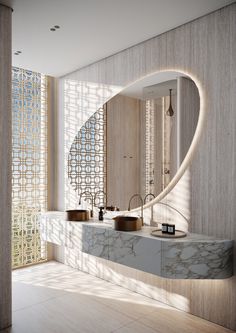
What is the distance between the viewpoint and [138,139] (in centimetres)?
349

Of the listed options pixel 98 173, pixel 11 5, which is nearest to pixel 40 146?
pixel 98 173

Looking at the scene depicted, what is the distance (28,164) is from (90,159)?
3.22ft

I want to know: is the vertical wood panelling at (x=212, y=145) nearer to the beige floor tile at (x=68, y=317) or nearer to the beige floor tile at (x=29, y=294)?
the beige floor tile at (x=68, y=317)

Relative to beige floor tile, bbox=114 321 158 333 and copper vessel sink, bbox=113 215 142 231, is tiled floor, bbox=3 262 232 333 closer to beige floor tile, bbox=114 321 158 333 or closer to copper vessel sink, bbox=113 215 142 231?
beige floor tile, bbox=114 321 158 333

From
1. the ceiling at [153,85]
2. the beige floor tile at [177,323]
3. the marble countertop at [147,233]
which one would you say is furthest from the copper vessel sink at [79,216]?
the ceiling at [153,85]

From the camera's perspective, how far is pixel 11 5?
2.68 m

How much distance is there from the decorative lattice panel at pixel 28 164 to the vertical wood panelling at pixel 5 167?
1613mm

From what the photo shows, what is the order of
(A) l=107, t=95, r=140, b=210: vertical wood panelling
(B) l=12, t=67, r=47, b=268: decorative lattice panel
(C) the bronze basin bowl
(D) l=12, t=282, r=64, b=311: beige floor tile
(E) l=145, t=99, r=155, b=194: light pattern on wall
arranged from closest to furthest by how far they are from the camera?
(D) l=12, t=282, r=64, b=311: beige floor tile
(E) l=145, t=99, r=155, b=194: light pattern on wall
(A) l=107, t=95, r=140, b=210: vertical wood panelling
(C) the bronze basin bowl
(B) l=12, t=67, r=47, b=268: decorative lattice panel

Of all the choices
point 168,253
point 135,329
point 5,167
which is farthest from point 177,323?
point 5,167

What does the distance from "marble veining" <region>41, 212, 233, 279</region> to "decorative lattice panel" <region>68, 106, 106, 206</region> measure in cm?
85

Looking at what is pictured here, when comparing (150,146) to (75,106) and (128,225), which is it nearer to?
(128,225)

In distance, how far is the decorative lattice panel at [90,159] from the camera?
3.97m

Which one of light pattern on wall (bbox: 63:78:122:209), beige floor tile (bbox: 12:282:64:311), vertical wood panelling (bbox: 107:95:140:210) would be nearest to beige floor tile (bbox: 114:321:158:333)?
beige floor tile (bbox: 12:282:64:311)

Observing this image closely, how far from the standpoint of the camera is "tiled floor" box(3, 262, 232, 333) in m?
2.71
